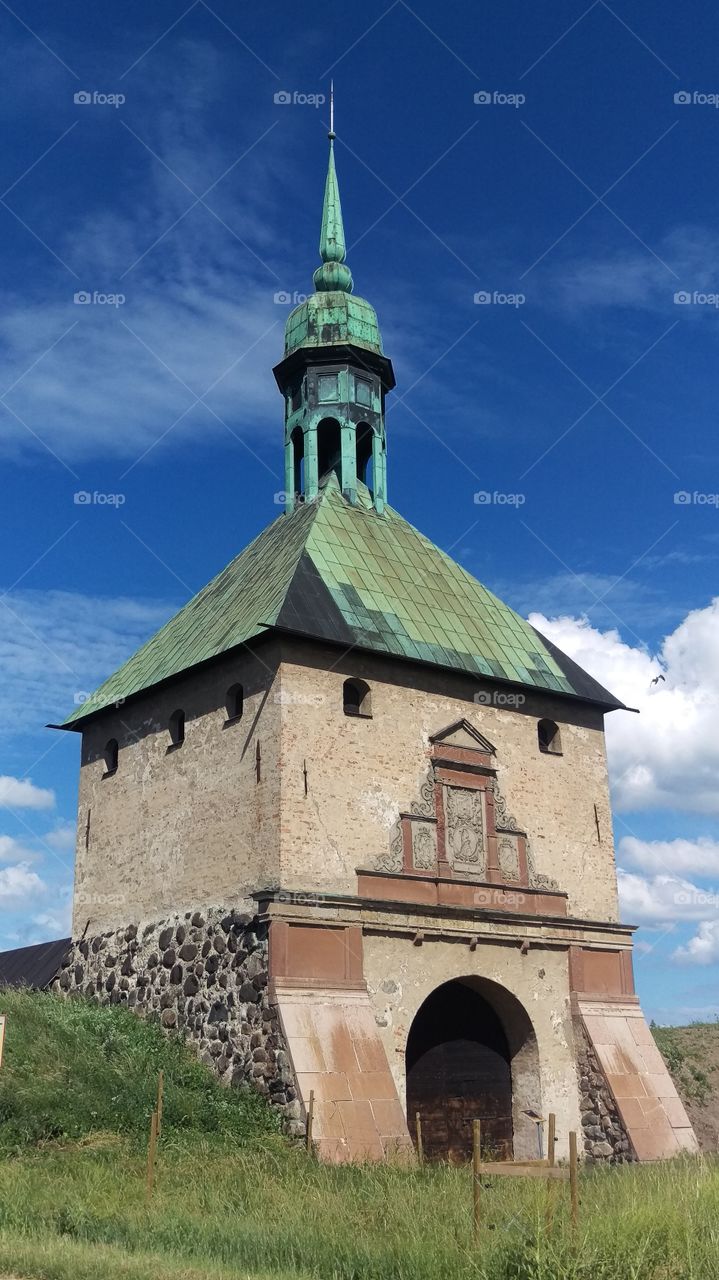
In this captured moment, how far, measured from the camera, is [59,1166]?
15.0 metres

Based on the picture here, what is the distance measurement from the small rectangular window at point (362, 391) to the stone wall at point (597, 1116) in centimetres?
1331

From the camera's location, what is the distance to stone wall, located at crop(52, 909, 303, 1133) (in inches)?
703

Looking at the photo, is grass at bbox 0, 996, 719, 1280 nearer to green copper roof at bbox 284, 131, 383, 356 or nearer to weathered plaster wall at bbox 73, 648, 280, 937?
weathered plaster wall at bbox 73, 648, 280, 937

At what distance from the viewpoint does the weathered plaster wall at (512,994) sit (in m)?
19.3

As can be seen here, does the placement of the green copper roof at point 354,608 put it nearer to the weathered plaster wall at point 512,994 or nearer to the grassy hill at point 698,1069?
the weathered plaster wall at point 512,994

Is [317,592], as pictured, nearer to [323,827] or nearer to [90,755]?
[323,827]

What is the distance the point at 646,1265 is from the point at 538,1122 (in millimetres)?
10974

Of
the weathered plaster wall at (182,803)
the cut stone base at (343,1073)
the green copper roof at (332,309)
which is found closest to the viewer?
the cut stone base at (343,1073)

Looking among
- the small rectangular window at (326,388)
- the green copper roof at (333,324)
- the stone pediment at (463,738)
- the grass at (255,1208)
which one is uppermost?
the green copper roof at (333,324)

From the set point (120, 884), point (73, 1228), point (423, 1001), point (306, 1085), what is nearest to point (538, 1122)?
point (423, 1001)

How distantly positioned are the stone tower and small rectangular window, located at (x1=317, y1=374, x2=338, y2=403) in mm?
322

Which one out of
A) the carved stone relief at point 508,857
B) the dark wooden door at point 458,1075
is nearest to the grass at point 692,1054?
the dark wooden door at point 458,1075

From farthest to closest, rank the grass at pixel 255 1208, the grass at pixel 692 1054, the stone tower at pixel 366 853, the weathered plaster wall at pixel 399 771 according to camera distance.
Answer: the grass at pixel 692 1054 → the weathered plaster wall at pixel 399 771 → the stone tower at pixel 366 853 → the grass at pixel 255 1208

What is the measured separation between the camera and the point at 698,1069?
30.0m
